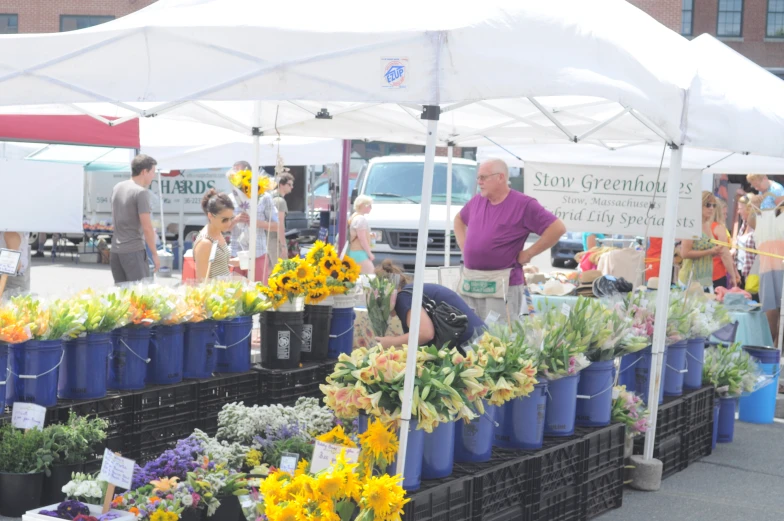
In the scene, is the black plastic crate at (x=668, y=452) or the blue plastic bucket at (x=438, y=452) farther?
the black plastic crate at (x=668, y=452)

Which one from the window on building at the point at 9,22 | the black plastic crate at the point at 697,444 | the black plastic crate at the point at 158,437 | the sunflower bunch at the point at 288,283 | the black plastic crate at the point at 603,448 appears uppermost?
the window on building at the point at 9,22

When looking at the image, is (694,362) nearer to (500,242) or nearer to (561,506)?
(500,242)

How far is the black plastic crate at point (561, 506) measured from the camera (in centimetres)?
454

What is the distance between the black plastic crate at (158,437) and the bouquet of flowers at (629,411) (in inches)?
95.8

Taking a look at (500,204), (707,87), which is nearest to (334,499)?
(707,87)

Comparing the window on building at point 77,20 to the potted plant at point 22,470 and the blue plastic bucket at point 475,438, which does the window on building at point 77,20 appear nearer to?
the potted plant at point 22,470

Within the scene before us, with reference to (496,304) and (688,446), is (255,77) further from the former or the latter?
(688,446)

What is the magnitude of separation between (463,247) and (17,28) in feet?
122

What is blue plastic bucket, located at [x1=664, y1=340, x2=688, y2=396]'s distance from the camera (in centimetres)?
620

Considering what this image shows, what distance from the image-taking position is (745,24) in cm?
3675

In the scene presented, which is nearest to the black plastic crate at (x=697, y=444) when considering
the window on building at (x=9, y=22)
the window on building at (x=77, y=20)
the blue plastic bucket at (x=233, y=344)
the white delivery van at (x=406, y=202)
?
the blue plastic bucket at (x=233, y=344)

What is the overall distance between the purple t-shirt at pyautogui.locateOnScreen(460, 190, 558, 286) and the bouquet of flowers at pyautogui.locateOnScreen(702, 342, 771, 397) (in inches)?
60.5

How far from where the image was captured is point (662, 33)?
5.48m

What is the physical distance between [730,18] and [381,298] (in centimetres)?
3569
